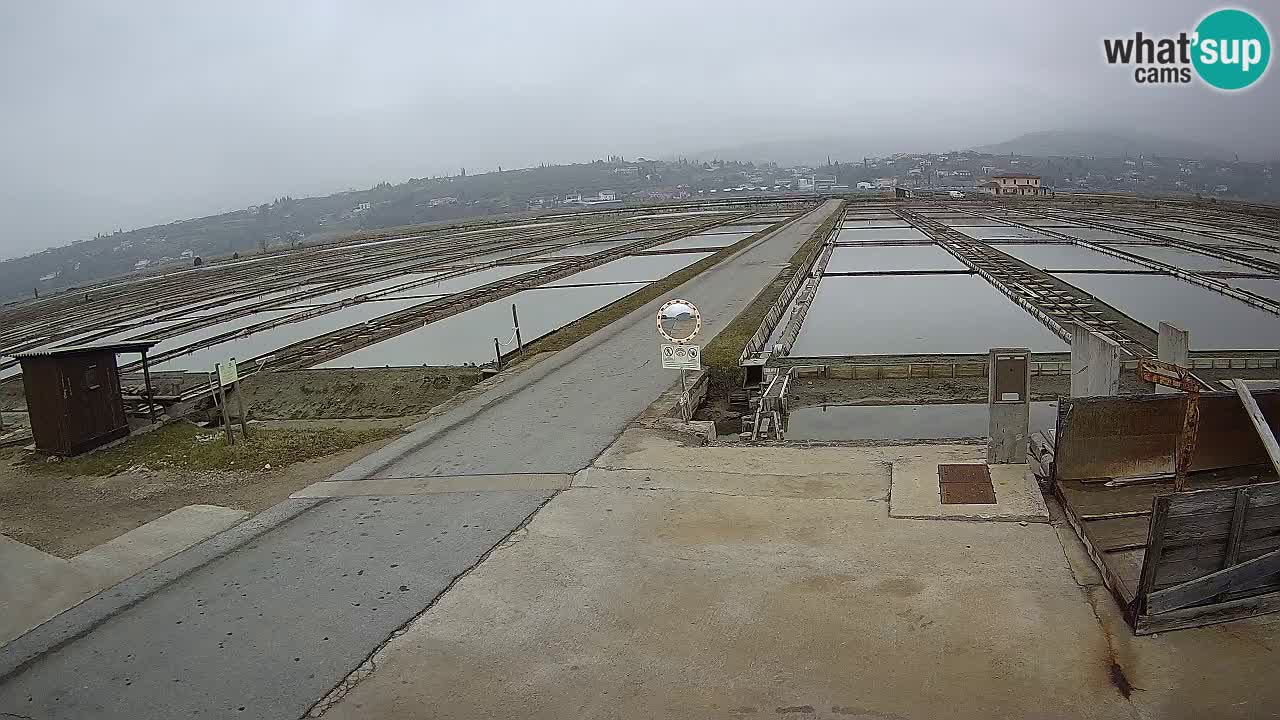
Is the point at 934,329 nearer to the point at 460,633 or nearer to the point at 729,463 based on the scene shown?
the point at 729,463

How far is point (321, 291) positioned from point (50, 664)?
25.9 m

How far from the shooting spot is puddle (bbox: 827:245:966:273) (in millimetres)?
26598

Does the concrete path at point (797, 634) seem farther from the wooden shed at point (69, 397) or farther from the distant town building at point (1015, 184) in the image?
the distant town building at point (1015, 184)

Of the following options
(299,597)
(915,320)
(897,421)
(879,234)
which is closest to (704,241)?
(879,234)

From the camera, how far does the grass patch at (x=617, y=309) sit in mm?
16078

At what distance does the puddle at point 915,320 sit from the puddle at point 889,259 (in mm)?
2955

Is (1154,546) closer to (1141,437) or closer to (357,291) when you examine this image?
(1141,437)

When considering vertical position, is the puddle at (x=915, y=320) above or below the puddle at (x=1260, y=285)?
above

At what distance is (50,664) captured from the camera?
4980 mm

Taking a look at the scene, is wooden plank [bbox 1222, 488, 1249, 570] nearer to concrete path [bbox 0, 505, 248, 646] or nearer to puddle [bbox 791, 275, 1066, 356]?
concrete path [bbox 0, 505, 248, 646]

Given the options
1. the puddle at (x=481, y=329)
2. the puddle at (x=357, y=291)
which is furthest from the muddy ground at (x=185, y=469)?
the puddle at (x=357, y=291)

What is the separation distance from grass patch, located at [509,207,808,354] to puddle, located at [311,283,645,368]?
591 millimetres

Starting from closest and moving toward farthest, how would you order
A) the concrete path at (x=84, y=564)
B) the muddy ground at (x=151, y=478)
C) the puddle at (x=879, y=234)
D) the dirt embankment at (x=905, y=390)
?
the concrete path at (x=84, y=564) → the muddy ground at (x=151, y=478) → the dirt embankment at (x=905, y=390) → the puddle at (x=879, y=234)

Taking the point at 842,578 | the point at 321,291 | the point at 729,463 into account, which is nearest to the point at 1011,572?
the point at 842,578
